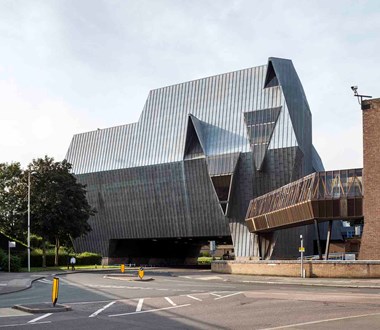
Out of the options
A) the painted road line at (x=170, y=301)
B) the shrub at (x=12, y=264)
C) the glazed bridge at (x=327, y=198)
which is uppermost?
the glazed bridge at (x=327, y=198)

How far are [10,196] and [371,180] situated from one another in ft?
185

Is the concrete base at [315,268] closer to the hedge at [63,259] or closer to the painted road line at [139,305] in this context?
the painted road line at [139,305]

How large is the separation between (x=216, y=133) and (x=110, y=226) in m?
23.8

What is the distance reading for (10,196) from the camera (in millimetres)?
78688

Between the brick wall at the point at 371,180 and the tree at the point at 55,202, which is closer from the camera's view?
the brick wall at the point at 371,180

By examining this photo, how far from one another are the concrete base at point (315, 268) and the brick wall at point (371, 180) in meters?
2.23

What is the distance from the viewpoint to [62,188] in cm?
6169

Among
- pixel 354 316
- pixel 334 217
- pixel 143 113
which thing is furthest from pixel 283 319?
pixel 143 113

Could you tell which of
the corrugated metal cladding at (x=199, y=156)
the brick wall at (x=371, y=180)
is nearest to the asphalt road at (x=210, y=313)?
the brick wall at (x=371, y=180)

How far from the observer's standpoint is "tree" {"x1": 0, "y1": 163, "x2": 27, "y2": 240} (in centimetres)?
6729

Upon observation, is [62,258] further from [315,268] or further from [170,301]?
[170,301]

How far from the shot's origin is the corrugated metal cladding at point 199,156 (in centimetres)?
6544

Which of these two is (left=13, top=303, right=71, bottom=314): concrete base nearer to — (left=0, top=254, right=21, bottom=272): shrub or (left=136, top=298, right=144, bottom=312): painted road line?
(left=136, top=298, right=144, bottom=312): painted road line

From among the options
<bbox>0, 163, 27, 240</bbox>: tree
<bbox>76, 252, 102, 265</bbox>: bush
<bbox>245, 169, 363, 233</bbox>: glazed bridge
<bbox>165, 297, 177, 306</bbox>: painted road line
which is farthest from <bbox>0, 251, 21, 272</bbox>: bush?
<bbox>165, 297, 177, 306</bbox>: painted road line
